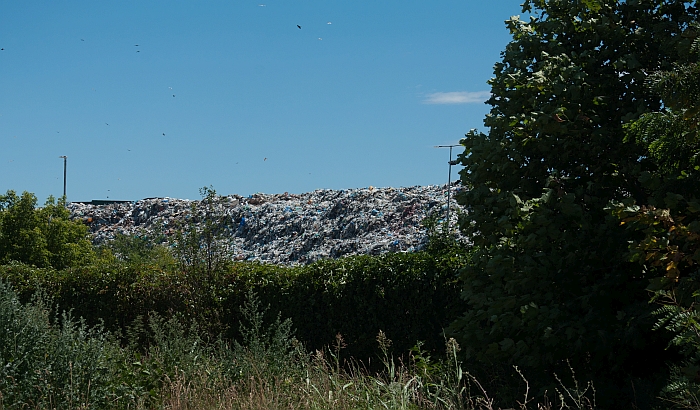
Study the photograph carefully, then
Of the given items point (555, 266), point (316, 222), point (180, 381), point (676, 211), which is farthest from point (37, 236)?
point (676, 211)

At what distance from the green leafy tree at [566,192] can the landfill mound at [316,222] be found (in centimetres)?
1005

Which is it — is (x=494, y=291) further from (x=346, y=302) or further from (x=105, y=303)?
(x=105, y=303)

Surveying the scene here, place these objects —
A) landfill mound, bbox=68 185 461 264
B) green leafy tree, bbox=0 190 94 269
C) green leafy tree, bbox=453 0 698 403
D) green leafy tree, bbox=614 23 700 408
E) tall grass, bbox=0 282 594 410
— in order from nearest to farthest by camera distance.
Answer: green leafy tree, bbox=614 23 700 408 → green leafy tree, bbox=453 0 698 403 → tall grass, bbox=0 282 594 410 → green leafy tree, bbox=0 190 94 269 → landfill mound, bbox=68 185 461 264

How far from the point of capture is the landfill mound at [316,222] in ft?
56.9

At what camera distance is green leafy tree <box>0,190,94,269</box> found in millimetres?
13492

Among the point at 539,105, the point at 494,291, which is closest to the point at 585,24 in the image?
the point at 539,105

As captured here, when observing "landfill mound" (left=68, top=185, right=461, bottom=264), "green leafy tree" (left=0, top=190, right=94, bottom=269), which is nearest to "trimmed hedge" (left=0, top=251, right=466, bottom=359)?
"green leafy tree" (left=0, top=190, right=94, bottom=269)

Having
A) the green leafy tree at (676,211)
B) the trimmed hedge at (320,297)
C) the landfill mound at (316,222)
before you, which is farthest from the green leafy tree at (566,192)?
the landfill mound at (316,222)

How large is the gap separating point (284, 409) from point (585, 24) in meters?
3.78

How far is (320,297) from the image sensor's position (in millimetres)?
7859

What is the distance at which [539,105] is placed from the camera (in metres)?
5.45

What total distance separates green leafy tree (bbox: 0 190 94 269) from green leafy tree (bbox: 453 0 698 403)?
34.9ft

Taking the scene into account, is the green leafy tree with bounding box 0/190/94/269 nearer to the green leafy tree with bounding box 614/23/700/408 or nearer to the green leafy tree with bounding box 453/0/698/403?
the green leafy tree with bounding box 453/0/698/403

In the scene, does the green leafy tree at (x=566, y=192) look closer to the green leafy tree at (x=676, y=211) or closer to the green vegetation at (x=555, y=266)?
the green vegetation at (x=555, y=266)
